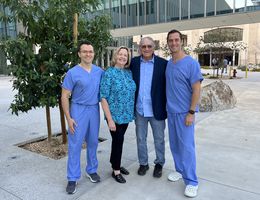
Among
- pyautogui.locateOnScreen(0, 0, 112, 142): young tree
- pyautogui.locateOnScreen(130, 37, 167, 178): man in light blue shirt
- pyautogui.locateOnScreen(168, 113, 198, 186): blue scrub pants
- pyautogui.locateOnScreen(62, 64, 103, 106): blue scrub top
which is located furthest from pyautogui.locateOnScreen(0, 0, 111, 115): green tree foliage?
pyautogui.locateOnScreen(168, 113, 198, 186): blue scrub pants

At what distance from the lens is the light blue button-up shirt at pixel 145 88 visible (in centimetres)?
343

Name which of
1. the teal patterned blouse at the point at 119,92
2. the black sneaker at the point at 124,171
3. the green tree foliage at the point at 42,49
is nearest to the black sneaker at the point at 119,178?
the black sneaker at the point at 124,171

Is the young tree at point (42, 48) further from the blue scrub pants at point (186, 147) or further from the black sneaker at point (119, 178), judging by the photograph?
the blue scrub pants at point (186, 147)

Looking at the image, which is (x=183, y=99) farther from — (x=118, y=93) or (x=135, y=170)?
(x=135, y=170)

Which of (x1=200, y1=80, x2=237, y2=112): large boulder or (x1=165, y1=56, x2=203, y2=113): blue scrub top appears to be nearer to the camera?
(x1=165, y1=56, x2=203, y2=113): blue scrub top

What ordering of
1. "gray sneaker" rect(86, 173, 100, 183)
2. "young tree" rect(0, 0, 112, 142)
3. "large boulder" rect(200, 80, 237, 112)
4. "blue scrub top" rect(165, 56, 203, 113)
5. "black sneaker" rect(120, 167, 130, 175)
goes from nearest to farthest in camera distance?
"blue scrub top" rect(165, 56, 203, 113)
"gray sneaker" rect(86, 173, 100, 183)
"black sneaker" rect(120, 167, 130, 175)
"young tree" rect(0, 0, 112, 142)
"large boulder" rect(200, 80, 237, 112)

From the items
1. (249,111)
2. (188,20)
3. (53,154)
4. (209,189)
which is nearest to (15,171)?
(53,154)

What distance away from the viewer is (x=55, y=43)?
4324mm

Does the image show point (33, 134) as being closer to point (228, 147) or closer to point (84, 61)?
point (84, 61)

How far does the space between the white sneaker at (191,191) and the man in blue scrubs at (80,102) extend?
1324mm

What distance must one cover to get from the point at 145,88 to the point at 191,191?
53.5 inches

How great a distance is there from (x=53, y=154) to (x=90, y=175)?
128 centimetres

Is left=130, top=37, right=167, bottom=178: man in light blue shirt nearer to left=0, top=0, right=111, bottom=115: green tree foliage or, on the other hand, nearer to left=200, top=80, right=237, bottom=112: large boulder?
left=0, top=0, right=111, bottom=115: green tree foliage

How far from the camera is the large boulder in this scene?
8055 mm
